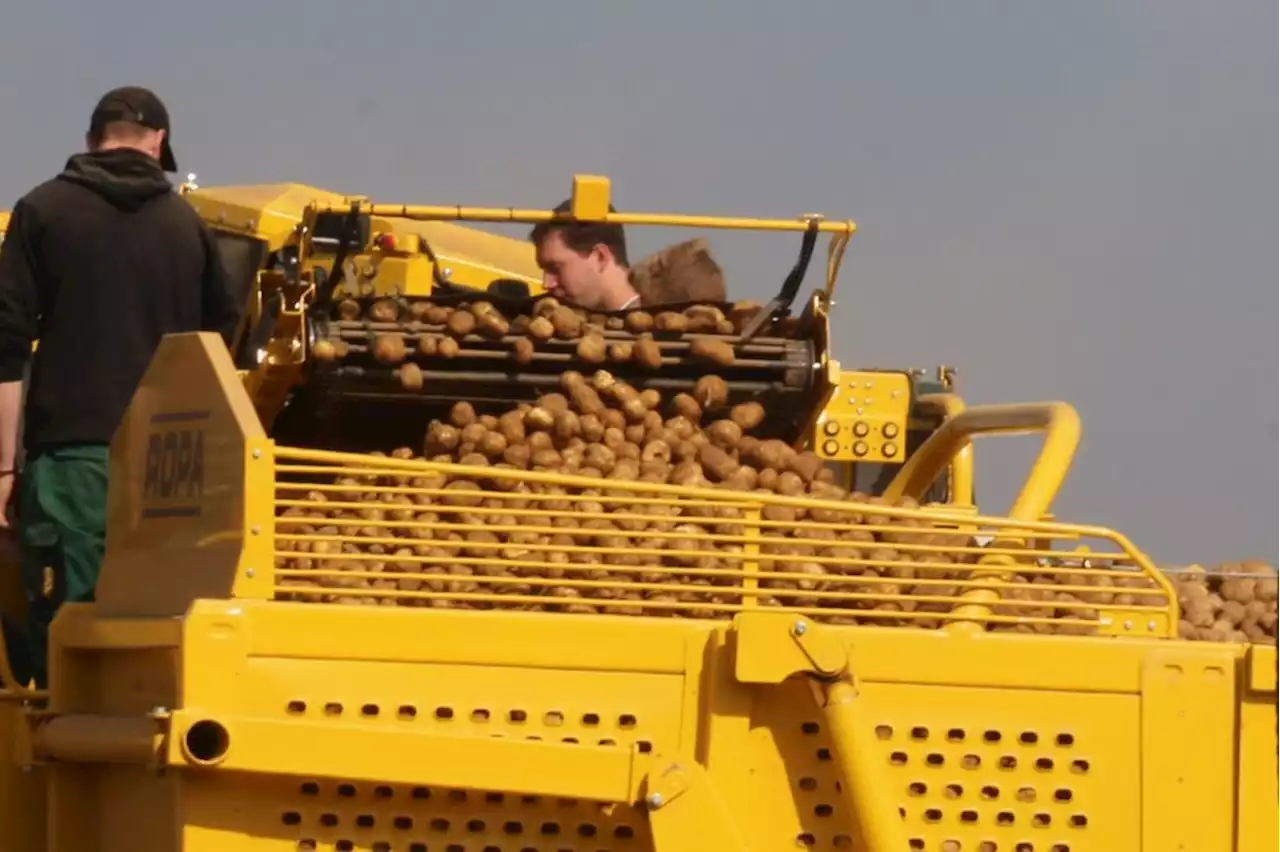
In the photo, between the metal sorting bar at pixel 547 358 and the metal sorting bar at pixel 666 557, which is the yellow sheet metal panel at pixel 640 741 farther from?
the metal sorting bar at pixel 547 358

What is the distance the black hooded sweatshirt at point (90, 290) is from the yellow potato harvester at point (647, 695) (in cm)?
128

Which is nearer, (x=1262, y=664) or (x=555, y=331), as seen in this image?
(x=1262, y=664)

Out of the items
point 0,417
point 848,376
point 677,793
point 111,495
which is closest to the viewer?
point 677,793

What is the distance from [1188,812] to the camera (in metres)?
3.82

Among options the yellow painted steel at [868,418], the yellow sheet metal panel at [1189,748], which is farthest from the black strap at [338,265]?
the yellow painted steel at [868,418]

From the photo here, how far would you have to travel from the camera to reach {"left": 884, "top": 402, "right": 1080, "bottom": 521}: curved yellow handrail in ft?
15.6

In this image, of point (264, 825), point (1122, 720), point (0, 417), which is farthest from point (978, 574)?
point (0, 417)

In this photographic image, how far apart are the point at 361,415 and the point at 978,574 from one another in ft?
6.42

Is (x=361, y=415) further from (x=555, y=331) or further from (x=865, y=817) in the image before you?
(x=865, y=817)

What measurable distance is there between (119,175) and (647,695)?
241cm

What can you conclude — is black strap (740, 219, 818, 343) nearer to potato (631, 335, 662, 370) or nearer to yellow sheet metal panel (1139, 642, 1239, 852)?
potato (631, 335, 662, 370)

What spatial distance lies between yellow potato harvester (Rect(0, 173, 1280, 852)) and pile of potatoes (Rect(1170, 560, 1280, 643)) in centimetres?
73

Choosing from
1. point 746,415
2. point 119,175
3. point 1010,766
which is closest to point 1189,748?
point 1010,766

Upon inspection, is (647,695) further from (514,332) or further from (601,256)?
(601,256)
